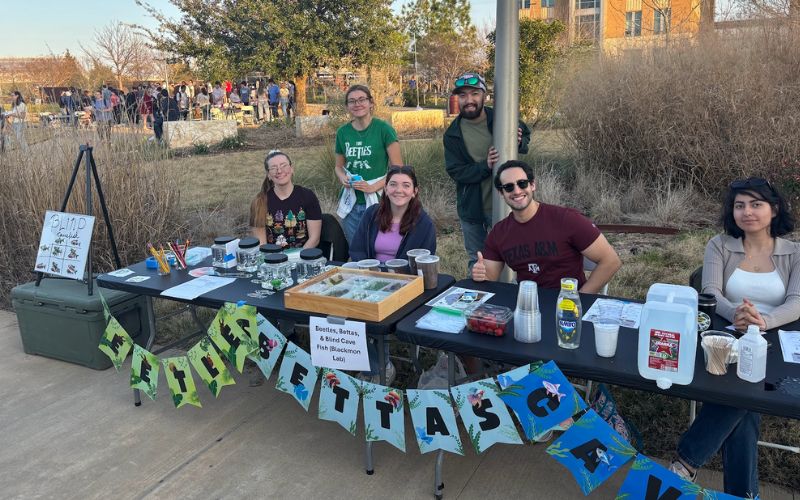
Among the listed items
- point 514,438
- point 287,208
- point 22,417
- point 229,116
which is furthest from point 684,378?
point 229,116

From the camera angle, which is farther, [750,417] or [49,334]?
[49,334]

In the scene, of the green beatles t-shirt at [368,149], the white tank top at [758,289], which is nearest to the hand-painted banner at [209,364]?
the green beatles t-shirt at [368,149]

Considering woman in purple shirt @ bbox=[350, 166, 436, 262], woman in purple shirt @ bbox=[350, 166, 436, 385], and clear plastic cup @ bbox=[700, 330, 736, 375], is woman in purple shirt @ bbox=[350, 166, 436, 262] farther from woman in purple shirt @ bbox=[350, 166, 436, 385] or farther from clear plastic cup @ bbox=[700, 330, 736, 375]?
clear plastic cup @ bbox=[700, 330, 736, 375]

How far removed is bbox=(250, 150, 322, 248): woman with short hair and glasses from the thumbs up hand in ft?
5.13

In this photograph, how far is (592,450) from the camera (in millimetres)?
2297

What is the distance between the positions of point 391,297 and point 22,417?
2.49 meters

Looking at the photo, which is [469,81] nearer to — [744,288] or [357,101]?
[357,101]

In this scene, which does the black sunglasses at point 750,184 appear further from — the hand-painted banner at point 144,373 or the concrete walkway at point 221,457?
the hand-painted banner at point 144,373

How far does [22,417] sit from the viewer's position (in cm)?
364

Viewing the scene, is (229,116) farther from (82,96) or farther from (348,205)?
(348,205)

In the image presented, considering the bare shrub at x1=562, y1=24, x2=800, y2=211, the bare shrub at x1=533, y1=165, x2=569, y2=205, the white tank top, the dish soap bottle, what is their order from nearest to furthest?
the dish soap bottle, the white tank top, the bare shrub at x1=562, y1=24, x2=800, y2=211, the bare shrub at x1=533, y1=165, x2=569, y2=205

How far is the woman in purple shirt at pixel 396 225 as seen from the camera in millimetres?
3604

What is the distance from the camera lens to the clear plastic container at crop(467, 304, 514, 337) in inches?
99.8

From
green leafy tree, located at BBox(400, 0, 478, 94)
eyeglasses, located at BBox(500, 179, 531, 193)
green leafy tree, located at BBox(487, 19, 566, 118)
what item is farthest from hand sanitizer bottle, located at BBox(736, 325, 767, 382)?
green leafy tree, located at BBox(400, 0, 478, 94)
